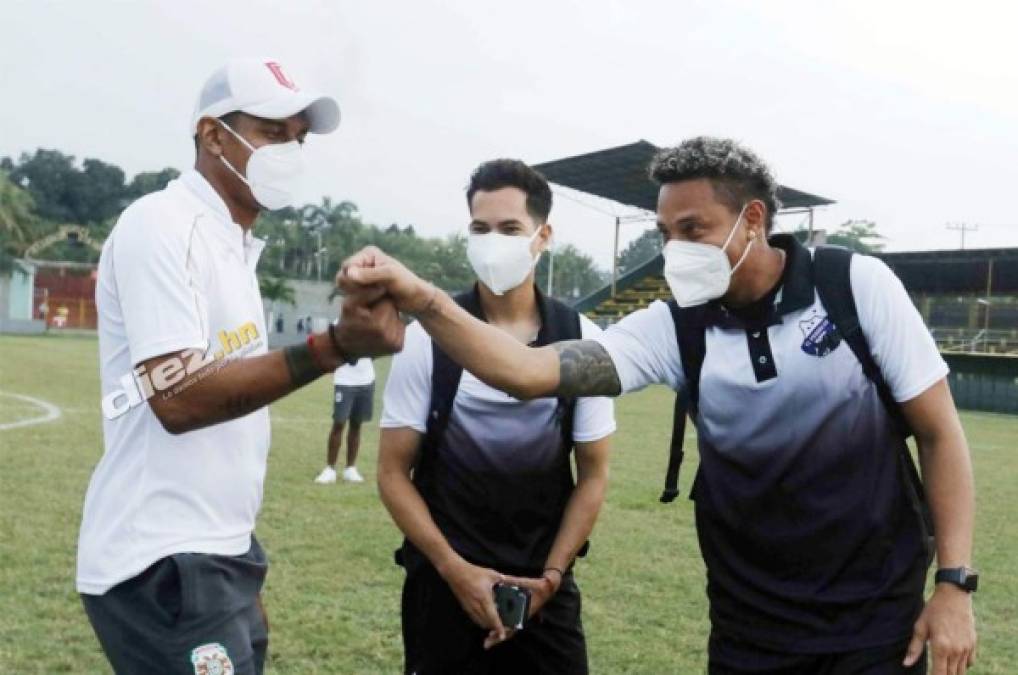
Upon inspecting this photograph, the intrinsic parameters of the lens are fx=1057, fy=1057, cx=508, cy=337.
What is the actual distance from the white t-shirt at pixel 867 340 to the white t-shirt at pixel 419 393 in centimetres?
34

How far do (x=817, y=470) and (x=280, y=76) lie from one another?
182cm

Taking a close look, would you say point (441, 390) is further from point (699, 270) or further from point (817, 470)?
point (817, 470)

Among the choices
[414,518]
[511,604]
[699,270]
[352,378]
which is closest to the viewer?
[699,270]

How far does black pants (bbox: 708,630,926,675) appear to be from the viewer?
9.21 ft

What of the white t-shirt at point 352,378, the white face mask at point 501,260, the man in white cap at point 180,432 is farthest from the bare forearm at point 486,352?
the white t-shirt at point 352,378

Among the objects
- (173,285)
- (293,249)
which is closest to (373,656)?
(173,285)

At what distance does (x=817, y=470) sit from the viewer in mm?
2863

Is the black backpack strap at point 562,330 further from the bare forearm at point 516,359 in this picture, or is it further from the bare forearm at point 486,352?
the bare forearm at point 486,352

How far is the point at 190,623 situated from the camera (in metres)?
2.47

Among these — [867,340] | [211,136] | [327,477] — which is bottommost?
[327,477]

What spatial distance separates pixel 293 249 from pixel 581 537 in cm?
8738

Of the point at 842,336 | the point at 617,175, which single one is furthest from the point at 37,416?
the point at 617,175

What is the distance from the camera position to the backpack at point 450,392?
136 inches

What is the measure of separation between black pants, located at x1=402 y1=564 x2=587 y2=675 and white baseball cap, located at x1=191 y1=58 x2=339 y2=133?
156 cm
